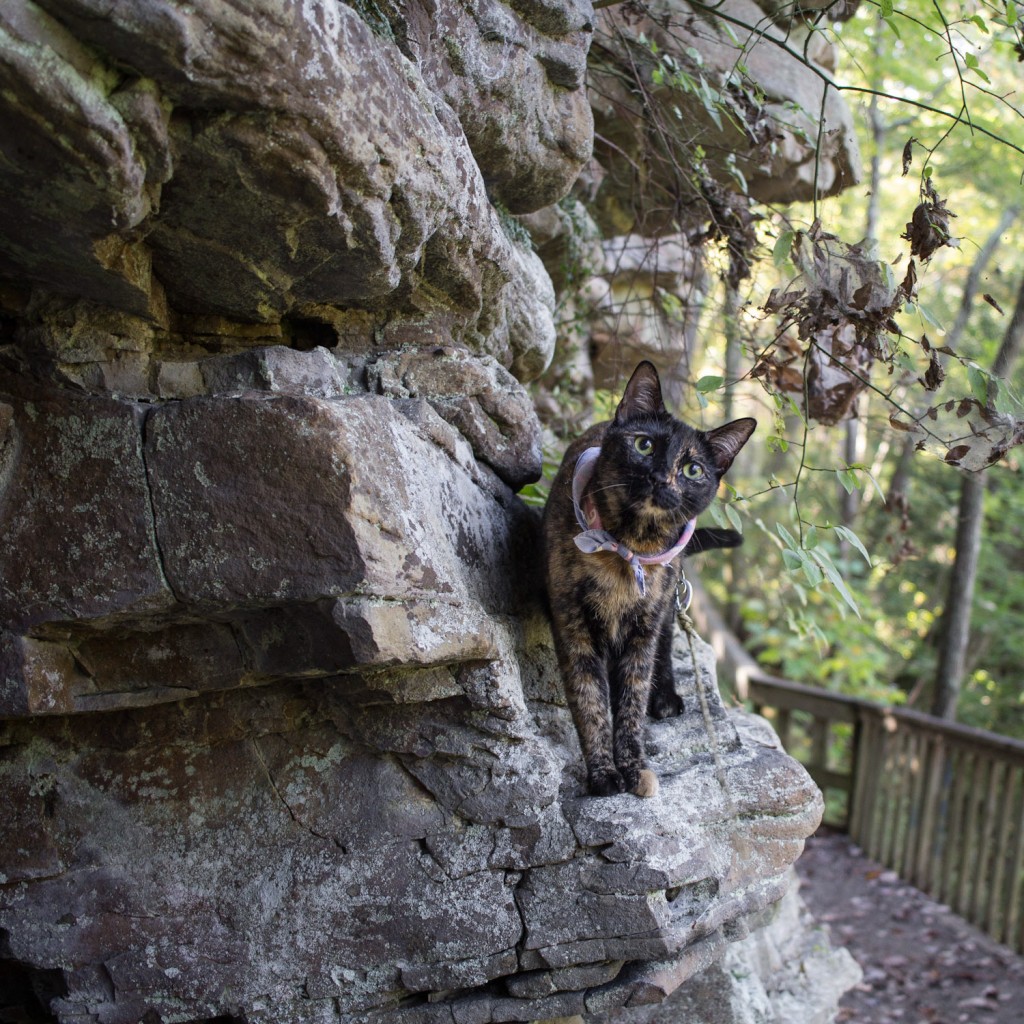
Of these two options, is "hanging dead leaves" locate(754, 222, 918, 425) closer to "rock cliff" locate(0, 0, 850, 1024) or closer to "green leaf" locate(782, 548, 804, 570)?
"green leaf" locate(782, 548, 804, 570)

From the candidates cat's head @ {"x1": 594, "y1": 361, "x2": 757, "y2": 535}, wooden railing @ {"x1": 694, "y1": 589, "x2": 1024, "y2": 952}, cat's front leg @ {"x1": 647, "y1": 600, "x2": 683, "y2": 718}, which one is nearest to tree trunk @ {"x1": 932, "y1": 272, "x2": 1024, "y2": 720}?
wooden railing @ {"x1": 694, "y1": 589, "x2": 1024, "y2": 952}

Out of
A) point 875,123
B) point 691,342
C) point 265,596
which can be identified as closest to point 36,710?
point 265,596

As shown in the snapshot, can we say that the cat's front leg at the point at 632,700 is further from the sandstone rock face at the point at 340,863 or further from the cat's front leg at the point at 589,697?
the sandstone rock face at the point at 340,863

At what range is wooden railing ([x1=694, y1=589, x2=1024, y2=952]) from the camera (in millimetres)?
6246

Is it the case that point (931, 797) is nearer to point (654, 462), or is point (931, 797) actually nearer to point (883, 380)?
point (883, 380)

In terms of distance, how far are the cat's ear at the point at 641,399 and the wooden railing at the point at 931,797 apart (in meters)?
4.55

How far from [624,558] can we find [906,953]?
499 cm

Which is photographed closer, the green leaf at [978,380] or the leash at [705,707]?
the green leaf at [978,380]

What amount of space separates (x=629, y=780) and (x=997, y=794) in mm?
4697

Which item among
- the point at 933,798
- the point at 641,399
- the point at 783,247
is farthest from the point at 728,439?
the point at 933,798

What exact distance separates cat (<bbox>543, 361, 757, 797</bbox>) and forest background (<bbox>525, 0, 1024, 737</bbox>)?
231 millimetres

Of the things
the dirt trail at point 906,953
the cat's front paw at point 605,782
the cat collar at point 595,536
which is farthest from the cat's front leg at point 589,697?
the dirt trail at point 906,953

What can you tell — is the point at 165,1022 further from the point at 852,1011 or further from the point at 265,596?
the point at 852,1011

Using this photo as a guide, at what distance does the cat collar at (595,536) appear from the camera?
9.54ft
